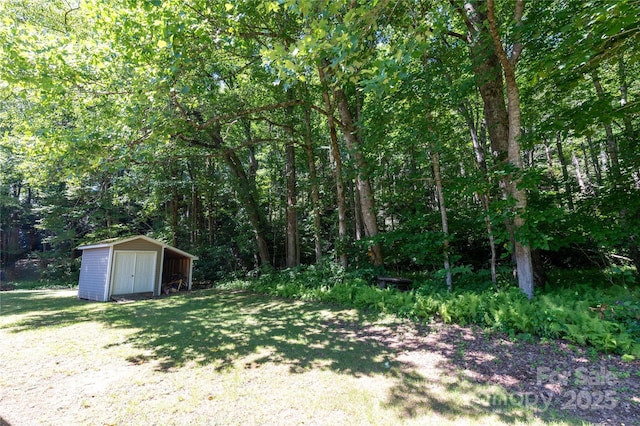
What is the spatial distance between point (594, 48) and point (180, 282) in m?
15.2

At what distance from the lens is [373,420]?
8.61 feet

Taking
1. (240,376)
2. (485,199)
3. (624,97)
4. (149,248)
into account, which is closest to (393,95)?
(485,199)

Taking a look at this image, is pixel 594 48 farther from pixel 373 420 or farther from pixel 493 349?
pixel 373 420

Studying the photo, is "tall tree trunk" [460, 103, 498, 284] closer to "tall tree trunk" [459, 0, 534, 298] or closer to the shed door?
"tall tree trunk" [459, 0, 534, 298]

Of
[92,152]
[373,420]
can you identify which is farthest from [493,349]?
[92,152]

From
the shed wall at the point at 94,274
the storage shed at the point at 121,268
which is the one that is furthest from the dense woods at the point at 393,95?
the shed wall at the point at 94,274

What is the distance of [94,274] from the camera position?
453 inches

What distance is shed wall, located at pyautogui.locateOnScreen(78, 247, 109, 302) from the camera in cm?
1102

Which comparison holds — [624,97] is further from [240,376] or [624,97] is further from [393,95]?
[240,376]

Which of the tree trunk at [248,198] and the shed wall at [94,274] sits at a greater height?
the tree trunk at [248,198]

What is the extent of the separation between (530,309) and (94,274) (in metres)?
14.1

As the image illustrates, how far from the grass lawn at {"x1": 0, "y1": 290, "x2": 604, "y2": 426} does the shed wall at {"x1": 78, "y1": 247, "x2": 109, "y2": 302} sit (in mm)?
4780

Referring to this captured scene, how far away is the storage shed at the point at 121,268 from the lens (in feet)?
36.1

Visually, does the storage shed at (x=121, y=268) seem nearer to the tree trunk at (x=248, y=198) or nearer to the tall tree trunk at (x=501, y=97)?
the tree trunk at (x=248, y=198)
